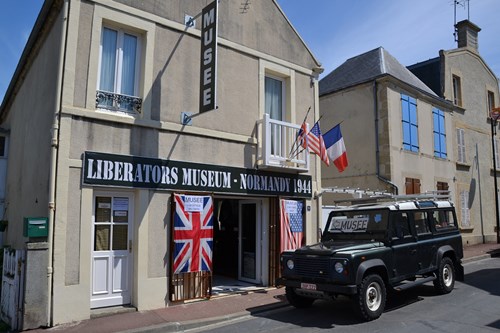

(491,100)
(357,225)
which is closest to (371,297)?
(357,225)

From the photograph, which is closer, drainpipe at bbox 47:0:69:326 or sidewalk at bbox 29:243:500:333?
sidewalk at bbox 29:243:500:333

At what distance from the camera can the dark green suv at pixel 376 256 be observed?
22.2 feet

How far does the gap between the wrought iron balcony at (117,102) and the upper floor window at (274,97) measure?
11.7ft

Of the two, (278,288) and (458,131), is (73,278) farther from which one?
(458,131)

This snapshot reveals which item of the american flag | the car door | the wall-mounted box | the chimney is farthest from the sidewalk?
the chimney

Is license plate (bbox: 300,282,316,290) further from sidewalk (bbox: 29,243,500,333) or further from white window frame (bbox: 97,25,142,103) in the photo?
white window frame (bbox: 97,25,142,103)

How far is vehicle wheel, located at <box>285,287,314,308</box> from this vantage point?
25.1 feet

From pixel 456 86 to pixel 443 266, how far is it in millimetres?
13767

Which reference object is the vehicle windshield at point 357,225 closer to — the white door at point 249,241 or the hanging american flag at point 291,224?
the hanging american flag at point 291,224

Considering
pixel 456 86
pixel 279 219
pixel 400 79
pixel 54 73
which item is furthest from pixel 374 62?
pixel 54 73

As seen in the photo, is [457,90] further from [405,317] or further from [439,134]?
[405,317]

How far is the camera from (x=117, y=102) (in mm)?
7824

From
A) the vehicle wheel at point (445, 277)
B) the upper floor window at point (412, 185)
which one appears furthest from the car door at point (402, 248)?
the upper floor window at point (412, 185)

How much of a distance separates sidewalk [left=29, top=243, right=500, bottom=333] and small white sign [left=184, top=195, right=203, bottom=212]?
187cm
